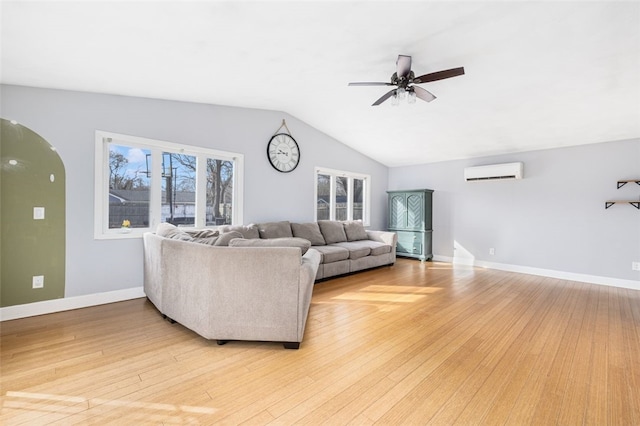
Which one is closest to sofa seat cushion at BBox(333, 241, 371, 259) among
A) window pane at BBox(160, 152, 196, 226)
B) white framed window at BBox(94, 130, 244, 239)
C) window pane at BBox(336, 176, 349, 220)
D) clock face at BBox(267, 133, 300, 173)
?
window pane at BBox(336, 176, 349, 220)

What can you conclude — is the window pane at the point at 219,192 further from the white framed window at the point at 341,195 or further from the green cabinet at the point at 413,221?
the green cabinet at the point at 413,221

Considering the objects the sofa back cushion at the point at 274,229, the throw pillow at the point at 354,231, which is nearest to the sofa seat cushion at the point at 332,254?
the sofa back cushion at the point at 274,229

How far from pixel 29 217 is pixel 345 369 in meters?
3.56

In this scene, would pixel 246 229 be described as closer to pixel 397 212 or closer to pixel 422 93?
pixel 422 93

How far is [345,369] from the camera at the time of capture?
83.4 inches

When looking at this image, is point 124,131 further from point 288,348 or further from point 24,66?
point 288,348

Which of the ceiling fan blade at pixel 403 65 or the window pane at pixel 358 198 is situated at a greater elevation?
the ceiling fan blade at pixel 403 65

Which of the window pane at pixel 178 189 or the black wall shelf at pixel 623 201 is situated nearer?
the window pane at pixel 178 189

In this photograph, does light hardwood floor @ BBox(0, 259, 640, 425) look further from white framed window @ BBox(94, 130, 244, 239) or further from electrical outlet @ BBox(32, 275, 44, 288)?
white framed window @ BBox(94, 130, 244, 239)

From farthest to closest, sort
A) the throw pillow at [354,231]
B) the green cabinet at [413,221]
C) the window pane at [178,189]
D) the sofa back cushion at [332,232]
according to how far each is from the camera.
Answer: the green cabinet at [413,221] → the throw pillow at [354,231] → the sofa back cushion at [332,232] → the window pane at [178,189]

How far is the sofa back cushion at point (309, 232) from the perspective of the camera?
502 centimetres

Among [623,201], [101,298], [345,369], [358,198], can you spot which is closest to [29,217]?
[101,298]

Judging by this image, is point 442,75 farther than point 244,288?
Yes

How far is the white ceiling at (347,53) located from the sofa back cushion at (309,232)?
2.10 m
